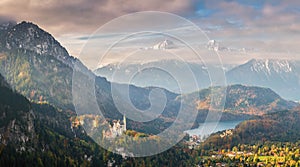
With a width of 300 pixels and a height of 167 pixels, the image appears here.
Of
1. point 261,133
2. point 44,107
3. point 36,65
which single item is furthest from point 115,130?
point 36,65

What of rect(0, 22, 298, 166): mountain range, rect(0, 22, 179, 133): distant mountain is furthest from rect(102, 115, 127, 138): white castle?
rect(0, 22, 179, 133): distant mountain

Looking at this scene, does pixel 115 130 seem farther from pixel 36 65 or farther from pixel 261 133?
pixel 36 65

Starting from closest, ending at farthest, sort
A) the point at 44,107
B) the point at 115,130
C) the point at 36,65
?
1. the point at 115,130
2. the point at 44,107
3. the point at 36,65

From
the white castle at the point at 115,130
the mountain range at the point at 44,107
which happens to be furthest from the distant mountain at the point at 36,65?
the white castle at the point at 115,130

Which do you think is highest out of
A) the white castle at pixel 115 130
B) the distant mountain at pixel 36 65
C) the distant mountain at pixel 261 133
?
the distant mountain at pixel 36 65

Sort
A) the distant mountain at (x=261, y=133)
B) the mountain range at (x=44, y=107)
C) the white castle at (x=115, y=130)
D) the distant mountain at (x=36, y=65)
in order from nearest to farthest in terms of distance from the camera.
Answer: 1. the mountain range at (x=44, y=107)
2. the white castle at (x=115, y=130)
3. the distant mountain at (x=261, y=133)
4. the distant mountain at (x=36, y=65)

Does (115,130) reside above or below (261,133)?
above

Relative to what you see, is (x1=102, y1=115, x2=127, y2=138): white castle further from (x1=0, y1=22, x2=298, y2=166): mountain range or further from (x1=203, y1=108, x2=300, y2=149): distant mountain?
(x1=203, y1=108, x2=300, y2=149): distant mountain

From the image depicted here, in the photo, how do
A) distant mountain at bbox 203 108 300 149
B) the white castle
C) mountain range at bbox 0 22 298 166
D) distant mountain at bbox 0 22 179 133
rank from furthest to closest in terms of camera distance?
distant mountain at bbox 0 22 179 133 < distant mountain at bbox 203 108 300 149 < the white castle < mountain range at bbox 0 22 298 166

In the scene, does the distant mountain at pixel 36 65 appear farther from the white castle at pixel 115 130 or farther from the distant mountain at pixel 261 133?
the white castle at pixel 115 130
